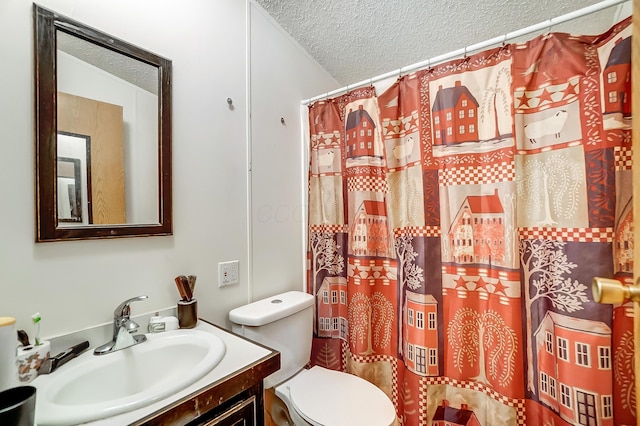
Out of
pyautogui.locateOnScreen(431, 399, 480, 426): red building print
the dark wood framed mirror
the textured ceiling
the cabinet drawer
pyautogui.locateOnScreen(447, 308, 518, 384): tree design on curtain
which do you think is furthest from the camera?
the textured ceiling

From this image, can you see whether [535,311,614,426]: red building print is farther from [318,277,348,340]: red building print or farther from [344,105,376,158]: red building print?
[344,105,376,158]: red building print

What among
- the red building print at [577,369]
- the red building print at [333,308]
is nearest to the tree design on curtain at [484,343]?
the red building print at [577,369]

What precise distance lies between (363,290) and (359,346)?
29cm

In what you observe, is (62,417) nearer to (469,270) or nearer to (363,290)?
(363,290)

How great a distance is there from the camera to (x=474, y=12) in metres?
1.34

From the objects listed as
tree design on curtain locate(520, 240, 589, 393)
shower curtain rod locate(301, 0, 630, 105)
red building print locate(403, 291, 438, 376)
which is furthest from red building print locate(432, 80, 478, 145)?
→ red building print locate(403, 291, 438, 376)

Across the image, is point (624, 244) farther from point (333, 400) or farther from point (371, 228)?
point (333, 400)

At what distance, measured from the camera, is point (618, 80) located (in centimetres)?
87

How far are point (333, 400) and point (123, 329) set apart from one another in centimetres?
84

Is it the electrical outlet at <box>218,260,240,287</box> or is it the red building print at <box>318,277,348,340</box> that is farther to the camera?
the red building print at <box>318,277,348,340</box>

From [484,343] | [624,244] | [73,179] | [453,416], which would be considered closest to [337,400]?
[453,416]

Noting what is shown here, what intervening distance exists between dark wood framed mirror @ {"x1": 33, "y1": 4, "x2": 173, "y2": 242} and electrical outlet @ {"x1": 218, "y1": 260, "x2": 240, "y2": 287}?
29 cm

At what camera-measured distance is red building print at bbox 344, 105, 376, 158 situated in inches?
55.3

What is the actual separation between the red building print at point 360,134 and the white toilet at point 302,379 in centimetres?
80
